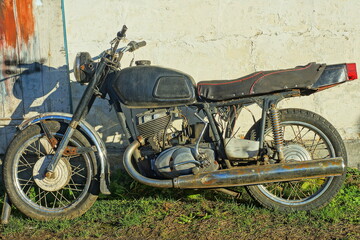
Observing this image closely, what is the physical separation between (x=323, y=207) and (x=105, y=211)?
219 centimetres

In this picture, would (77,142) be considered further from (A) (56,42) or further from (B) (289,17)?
(B) (289,17)

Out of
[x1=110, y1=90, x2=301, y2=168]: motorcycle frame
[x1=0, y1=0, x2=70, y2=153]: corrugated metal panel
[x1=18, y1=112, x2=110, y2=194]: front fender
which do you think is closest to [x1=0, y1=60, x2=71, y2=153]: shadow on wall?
[x1=0, y1=0, x2=70, y2=153]: corrugated metal panel

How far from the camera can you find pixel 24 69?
5754 millimetres

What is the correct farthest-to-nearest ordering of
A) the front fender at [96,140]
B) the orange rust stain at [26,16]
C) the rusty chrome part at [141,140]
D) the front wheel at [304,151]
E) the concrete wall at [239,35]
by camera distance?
the orange rust stain at [26,16], the concrete wall at [239,35], the front fender at [96,140], the rusty chrome part at [141,140], the front wheel at [304,151]

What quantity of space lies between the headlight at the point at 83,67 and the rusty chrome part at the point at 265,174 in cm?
138

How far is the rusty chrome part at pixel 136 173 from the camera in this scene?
14.0ft

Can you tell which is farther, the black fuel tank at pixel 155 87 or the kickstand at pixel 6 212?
the kickstand at pixel 6 212

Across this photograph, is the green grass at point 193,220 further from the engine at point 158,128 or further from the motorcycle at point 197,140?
the engine at point 158,128

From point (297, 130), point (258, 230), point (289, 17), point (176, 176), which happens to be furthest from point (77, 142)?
point (289, 17)

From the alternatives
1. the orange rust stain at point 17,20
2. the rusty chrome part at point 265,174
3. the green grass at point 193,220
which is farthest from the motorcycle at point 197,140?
the orange rust stain at point 17,20

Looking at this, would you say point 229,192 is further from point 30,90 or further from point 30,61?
point 30,61

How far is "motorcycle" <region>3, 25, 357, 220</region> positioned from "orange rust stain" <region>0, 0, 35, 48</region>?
147cm

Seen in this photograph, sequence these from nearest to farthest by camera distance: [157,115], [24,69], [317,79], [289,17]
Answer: [317,79]
[157,115]
[289,17]
[24,69]

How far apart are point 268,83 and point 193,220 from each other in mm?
1508
